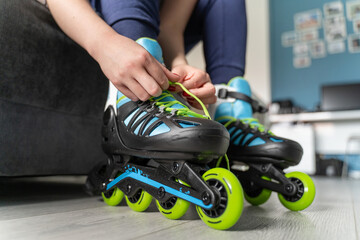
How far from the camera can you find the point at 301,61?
336 centimetres

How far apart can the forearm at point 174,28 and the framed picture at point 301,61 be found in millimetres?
2940

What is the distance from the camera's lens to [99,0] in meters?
0.61

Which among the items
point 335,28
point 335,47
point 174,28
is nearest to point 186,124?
point 174,28

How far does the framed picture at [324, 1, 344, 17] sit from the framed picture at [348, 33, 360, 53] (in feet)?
0.99

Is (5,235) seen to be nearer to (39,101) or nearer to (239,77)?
(39,101)

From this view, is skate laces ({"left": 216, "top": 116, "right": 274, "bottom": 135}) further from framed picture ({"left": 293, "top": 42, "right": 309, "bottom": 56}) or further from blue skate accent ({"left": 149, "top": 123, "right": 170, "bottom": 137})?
framed picture ({"left": 293, "top": 42, "right": 309, "bottom": 56})

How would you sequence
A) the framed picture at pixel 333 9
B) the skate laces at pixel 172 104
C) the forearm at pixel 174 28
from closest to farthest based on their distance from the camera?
1. the skate laces at pixel 172 104
2. the forearm at pixel 174 28
3. the framed picture at pixel 333 9

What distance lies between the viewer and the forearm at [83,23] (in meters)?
0.48

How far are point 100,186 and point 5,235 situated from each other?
242 mm

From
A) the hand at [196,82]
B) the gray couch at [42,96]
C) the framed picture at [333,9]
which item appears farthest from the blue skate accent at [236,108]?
the framed picture at [333,9]

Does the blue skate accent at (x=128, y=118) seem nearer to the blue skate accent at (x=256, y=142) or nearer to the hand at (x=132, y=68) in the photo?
the hand at (x=132, y=68)

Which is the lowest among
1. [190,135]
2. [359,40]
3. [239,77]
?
[190,135]

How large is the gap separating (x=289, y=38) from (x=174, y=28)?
312cm

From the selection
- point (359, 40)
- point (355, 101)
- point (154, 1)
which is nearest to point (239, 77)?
point (154, 1)
